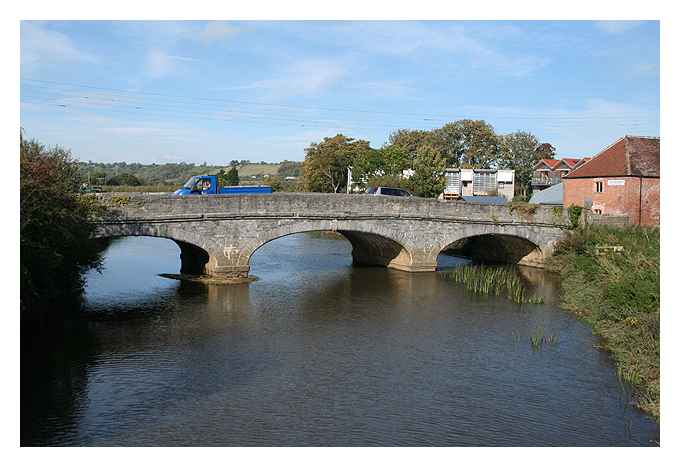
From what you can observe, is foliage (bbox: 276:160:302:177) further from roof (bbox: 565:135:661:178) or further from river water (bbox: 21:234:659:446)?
river water (bbox: 21:234:659:446)

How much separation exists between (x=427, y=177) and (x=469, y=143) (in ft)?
99.4

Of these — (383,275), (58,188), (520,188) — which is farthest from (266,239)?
(520,188)

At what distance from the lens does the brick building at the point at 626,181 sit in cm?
3409

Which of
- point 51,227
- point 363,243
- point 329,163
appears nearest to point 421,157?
point 329,163

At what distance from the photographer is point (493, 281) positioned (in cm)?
2984

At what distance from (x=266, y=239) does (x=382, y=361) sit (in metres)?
11.3

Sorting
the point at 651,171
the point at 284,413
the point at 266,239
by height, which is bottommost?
the point at 284,413

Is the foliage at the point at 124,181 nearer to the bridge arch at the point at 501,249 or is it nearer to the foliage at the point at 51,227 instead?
the bridge arch at the point at 501,249

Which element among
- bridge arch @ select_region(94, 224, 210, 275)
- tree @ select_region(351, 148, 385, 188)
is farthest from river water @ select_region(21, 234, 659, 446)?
tree @ select_region(351, 148, 385, 188)

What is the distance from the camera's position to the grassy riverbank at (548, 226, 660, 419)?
53.6 feet

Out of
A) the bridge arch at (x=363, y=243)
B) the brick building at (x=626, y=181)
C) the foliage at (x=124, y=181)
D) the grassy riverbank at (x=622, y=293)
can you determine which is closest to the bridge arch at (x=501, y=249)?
the grassy riverbank at (x=622, y=293)

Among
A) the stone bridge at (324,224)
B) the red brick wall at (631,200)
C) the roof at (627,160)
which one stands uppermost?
the roof at (627,160)

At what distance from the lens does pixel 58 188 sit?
62.5 ft

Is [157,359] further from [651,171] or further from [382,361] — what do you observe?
[651,171]
